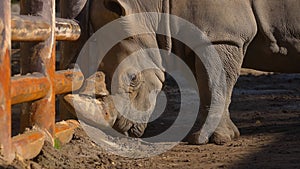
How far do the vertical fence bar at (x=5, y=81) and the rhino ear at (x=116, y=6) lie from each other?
203 cm

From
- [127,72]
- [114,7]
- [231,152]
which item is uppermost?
[114,7]

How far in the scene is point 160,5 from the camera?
6.71 meters

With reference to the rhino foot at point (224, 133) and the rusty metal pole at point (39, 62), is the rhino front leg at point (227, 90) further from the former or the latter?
the rusty metal pole at point (39, 62)

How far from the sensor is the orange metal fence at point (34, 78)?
4492 millimetres

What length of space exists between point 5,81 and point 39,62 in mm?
872

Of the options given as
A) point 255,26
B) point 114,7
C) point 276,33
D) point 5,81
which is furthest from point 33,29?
point 276,33

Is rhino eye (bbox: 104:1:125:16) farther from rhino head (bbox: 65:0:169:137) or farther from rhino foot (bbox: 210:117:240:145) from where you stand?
rhino foot (bbox: 210:117:240:145)

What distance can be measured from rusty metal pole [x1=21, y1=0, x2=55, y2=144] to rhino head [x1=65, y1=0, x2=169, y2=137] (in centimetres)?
102

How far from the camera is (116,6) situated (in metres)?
6.53

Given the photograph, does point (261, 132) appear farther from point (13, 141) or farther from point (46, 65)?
point (13, 141)

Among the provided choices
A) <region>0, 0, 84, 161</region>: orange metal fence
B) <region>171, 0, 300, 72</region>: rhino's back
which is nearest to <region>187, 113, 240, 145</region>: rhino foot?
<region>171, 0, 300, 72</region>: rhino's back

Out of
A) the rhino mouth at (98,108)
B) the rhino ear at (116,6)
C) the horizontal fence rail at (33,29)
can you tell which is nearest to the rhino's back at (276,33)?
the rhino ear at (116,6)

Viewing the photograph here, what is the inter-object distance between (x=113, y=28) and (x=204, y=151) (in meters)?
1.27

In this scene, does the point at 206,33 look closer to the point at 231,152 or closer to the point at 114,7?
the point at 114,7
